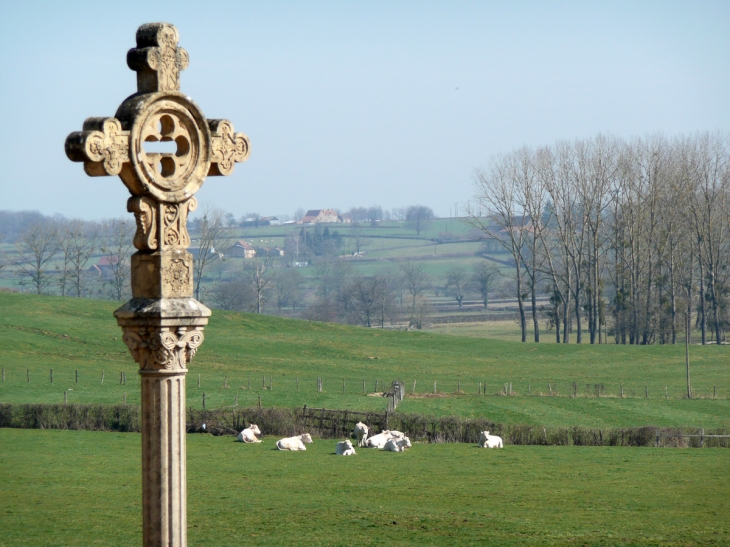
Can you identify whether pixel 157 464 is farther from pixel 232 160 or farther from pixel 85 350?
pixel 85 350

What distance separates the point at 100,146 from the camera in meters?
7.67

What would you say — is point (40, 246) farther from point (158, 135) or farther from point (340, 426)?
point (158, 135)

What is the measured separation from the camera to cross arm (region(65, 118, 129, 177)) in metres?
7.61

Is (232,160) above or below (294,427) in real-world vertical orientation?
above

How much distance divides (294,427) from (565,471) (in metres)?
13.4

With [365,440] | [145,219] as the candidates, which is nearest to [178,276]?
[145,219]

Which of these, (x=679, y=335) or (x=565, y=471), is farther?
(x=679, y=335)

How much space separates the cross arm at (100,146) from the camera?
7.61 metres

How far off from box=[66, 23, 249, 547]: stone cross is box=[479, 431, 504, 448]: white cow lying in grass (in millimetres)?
30505

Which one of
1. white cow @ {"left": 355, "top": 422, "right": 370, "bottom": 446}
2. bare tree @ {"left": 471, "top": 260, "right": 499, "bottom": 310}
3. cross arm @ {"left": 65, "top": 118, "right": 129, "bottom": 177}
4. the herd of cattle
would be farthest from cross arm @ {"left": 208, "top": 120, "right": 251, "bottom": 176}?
bare tree @ {"left": 471, "top": 260, "right": 499, "bottom": 310}

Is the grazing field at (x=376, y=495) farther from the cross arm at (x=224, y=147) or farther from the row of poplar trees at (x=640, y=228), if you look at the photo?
the row of poplar trees at (x=640, y=228)

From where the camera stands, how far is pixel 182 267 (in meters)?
8.25

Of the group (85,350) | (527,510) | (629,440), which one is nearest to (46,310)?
(85,350)

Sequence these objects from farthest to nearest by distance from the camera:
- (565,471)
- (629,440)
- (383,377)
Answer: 1. (383,377)
2. (629,440)
3. (565,471)
